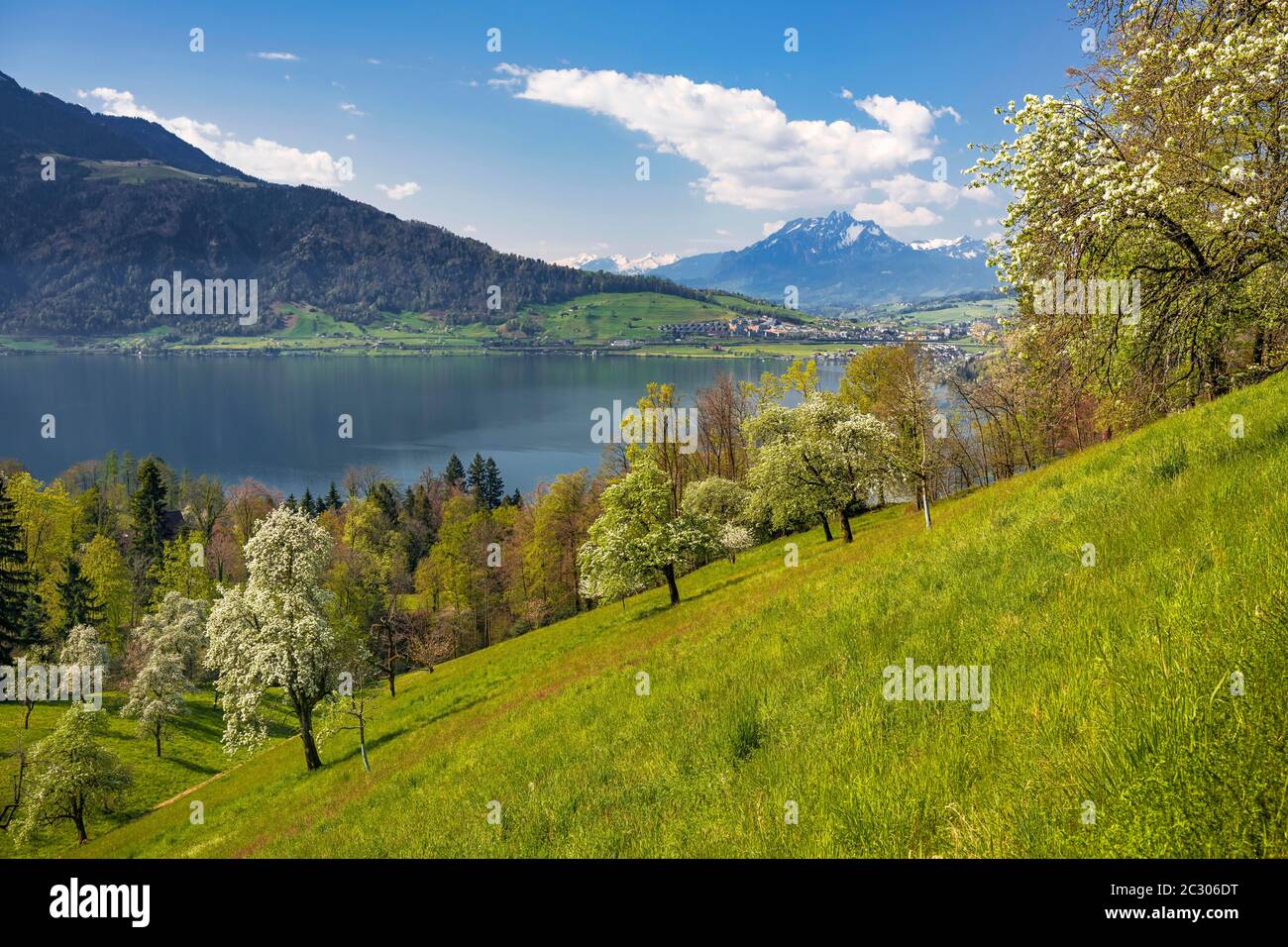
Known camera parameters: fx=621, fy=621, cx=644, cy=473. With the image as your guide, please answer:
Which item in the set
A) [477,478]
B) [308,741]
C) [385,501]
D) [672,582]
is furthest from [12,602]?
[672,582]

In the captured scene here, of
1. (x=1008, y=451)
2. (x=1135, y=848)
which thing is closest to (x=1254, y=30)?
(x=1135, y=848)

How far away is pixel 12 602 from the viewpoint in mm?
61250

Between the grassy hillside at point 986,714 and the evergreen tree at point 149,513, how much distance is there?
88.4 metres

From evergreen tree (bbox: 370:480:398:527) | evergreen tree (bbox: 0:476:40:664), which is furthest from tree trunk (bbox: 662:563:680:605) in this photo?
evergreen tree (bbox: 370:480:398:527)

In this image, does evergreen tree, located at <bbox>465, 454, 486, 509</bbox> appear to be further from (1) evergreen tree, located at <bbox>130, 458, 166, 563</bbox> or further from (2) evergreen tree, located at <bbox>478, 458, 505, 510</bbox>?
(1) evergreen tree, located at <bbox>130, 458, 166, 563</bbox>

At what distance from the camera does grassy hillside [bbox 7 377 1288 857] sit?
3344 millimetres

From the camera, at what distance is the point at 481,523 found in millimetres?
79875

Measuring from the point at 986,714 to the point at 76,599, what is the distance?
8961 centimetres

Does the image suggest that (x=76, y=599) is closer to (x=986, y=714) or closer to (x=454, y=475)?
(x=454, y=475)

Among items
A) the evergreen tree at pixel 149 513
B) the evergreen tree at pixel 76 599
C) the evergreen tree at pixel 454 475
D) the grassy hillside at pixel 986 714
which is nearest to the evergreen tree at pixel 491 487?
the evergreen tree at pixel 454 475


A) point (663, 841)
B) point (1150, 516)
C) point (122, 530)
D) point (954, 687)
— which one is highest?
point (1150, 516)

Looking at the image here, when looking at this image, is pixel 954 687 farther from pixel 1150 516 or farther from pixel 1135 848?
pixel 1150 516

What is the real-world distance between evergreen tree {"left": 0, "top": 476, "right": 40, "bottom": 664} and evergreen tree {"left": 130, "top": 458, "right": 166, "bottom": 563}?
56.5ft

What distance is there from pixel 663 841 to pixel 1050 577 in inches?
228
